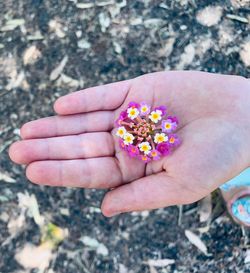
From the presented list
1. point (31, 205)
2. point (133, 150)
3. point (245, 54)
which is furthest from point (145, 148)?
point (245, 54)

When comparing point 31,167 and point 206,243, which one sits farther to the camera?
point 206,243

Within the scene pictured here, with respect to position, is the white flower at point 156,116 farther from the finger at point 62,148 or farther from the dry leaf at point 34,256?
the dry leaf at point 34,256

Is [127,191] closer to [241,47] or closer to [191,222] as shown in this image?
[191,222]

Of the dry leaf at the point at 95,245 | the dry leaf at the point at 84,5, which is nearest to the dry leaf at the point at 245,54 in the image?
the dry leaf at the point at 84,5

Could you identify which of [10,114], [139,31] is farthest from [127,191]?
[139,31]

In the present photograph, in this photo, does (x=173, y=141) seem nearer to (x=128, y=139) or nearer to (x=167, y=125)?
(x=167, y=125)

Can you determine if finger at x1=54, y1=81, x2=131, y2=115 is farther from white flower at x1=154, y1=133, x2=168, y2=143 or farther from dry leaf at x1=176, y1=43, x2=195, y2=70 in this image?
dry leaf at x1=176, y1=43, x2=195, y2=70
